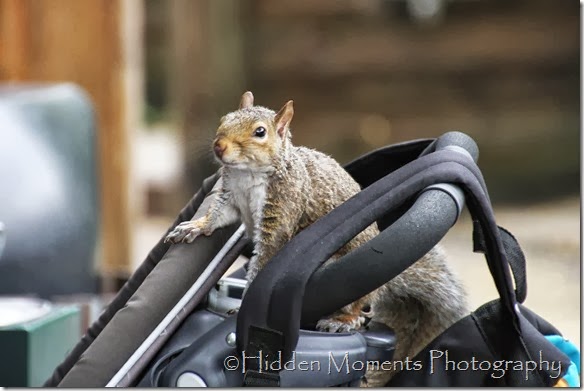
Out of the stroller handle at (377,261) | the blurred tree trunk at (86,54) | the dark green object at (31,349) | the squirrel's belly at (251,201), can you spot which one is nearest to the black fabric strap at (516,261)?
the stroller handle at (377,261)

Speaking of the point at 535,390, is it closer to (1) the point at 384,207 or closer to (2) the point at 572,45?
(1) the point at 384,207

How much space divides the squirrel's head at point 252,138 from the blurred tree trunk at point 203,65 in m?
3.01

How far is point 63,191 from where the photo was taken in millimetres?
2443

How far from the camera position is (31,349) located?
1.25 meters

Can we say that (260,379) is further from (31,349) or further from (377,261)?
(31,349)

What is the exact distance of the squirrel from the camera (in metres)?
0.98

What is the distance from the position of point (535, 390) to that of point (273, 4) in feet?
11.2

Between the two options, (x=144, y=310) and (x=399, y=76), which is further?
(x=399, y=76)

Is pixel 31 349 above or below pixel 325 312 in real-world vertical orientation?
below

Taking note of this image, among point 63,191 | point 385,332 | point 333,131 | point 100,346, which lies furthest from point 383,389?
point 333,131

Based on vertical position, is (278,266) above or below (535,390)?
above

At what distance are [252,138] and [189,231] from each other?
0.56 feet

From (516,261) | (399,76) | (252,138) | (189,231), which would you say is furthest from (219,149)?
(399,76)

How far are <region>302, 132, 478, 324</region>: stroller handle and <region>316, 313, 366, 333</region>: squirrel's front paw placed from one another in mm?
35
